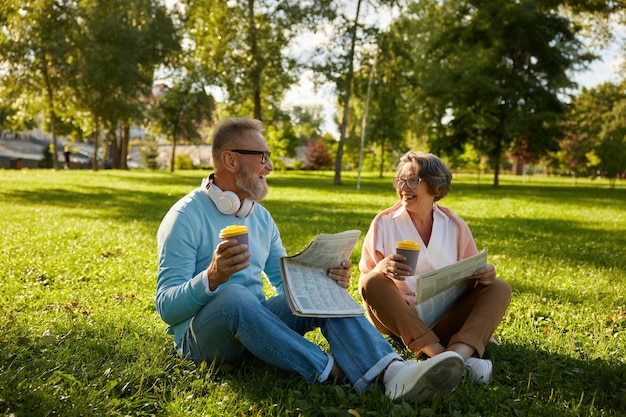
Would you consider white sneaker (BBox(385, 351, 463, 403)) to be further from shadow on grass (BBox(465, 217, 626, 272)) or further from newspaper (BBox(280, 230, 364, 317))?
shadow on grass (BBox(465, 217, 626, 272))

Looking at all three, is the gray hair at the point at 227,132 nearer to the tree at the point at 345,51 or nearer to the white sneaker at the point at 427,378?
the white sneaker at the point at 427,378

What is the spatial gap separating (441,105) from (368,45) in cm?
541

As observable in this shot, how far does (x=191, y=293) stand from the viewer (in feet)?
9.27

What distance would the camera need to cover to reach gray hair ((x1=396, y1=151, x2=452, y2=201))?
3.88 meters

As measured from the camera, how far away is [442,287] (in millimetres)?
3496

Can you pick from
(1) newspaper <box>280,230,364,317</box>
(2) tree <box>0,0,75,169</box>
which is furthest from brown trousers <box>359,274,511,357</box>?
(2) tree <box>0,0,75,169</box>

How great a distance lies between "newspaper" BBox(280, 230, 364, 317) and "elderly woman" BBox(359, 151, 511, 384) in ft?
1.35

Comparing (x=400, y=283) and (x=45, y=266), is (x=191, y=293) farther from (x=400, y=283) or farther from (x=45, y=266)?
(x=45, y=266)

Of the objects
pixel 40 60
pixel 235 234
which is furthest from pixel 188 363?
pixel 40 60

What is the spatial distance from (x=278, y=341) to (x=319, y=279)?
19.8 inches

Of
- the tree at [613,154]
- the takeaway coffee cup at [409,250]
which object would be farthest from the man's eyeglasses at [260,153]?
the tree at [613,154]

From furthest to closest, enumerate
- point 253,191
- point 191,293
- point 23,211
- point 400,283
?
point 23,211 → point 400,283 → point 253,191 → point 191,293

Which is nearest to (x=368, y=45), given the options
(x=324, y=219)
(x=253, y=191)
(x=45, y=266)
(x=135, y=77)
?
(x=135, y=77)

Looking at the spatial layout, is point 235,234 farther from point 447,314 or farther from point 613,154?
point 613,154
